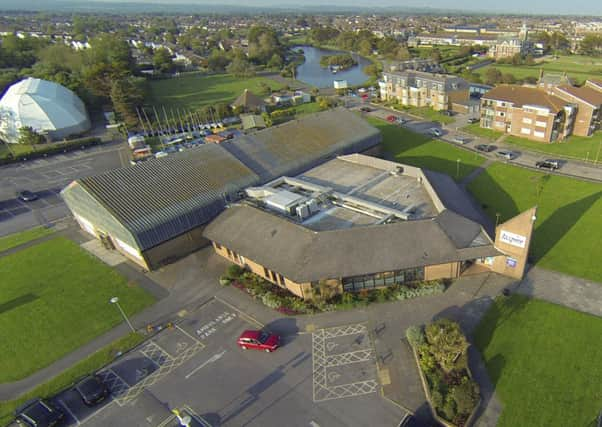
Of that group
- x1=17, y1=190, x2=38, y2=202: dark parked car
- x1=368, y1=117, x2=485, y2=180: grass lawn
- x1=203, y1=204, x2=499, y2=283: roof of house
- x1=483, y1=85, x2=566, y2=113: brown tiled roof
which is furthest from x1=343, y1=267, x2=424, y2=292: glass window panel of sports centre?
x1=17, y1=190, x2=38, y2=202: dark parked car

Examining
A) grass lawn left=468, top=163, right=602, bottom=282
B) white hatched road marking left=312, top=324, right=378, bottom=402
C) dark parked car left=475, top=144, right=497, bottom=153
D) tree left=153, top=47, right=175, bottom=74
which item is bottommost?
white hatched road marking left=312, top=324, right=378, bottom=402

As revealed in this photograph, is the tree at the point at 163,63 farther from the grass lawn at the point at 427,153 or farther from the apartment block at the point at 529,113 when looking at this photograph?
the apartment block at the point at 529,113

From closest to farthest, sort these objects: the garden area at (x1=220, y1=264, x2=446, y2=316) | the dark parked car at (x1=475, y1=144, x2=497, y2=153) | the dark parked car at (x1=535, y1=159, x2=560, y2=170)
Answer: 1. the garden area at (x1=220, y1=264, x2=446, y2=316)
2. the dark parked car at (x1=535, y1=159, x2=560, y2=170)
3. the dark parked car at (x1=475, y1=144, x2=497, y2=153)

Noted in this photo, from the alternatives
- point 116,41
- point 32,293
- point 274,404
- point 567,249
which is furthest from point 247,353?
point 116,41

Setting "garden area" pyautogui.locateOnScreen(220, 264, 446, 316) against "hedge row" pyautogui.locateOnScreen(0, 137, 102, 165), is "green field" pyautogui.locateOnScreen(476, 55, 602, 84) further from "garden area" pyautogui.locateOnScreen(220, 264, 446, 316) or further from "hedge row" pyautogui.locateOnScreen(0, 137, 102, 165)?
"hedge row" pyautogui.locateOnScreen(0, 137, 102, 165)

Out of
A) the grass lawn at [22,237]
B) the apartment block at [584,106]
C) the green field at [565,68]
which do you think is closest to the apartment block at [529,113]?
the apartment block at [584,106]

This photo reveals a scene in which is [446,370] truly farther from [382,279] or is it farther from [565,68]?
[565,68]
